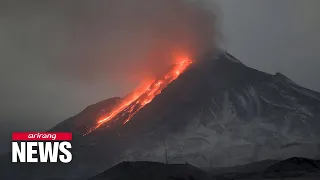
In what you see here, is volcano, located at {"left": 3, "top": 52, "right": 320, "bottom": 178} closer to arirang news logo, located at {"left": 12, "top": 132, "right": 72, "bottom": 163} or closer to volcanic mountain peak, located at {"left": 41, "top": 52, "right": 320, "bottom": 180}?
volcanic mountain peak, located at {"left": 41, "top": 52, "right": 320, "bottom": 180}

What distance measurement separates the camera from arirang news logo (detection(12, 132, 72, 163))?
2019 inches

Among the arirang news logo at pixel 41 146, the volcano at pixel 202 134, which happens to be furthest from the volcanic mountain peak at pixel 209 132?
the arirang news logo at pixel 41 146

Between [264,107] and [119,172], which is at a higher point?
[264,107]

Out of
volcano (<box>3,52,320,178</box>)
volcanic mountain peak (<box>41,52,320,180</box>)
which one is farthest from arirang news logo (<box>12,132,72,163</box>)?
volcanic mountain peak (<box>41,52,320,180</box>)

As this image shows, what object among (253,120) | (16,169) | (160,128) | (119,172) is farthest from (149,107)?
(119,172)

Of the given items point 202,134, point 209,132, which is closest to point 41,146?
point 202,134

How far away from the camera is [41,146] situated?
52188mm

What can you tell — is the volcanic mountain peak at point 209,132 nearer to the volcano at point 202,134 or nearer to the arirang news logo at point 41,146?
the volcano at point 202,134

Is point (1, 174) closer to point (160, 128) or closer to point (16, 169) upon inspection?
point (16, 169)

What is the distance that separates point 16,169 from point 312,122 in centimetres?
12547

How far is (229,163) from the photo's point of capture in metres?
150

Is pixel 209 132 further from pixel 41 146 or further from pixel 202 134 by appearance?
pixel 41 146

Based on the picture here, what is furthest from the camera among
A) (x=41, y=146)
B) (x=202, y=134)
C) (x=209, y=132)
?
(x=209, y=132)

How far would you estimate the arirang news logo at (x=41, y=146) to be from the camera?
51275 mm
